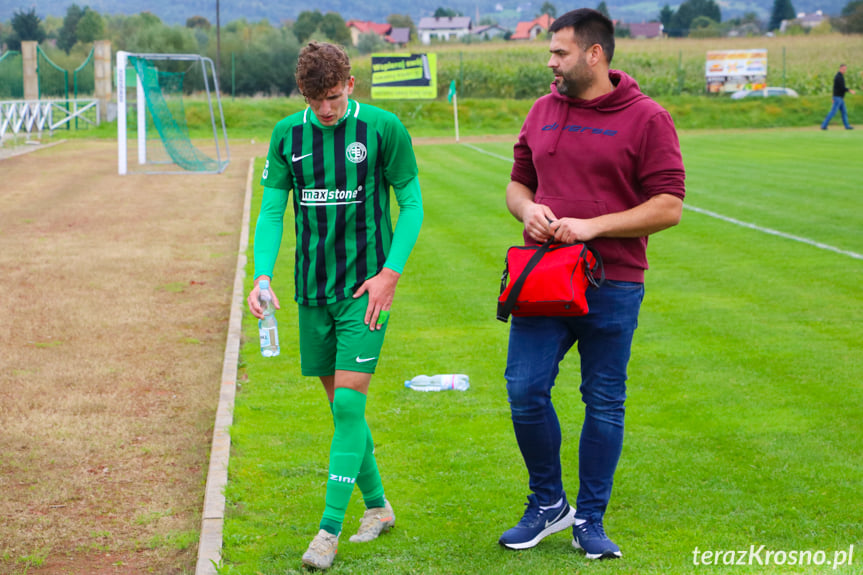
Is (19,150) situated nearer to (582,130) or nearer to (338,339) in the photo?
(338,339)

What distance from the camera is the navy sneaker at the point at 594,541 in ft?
13.4

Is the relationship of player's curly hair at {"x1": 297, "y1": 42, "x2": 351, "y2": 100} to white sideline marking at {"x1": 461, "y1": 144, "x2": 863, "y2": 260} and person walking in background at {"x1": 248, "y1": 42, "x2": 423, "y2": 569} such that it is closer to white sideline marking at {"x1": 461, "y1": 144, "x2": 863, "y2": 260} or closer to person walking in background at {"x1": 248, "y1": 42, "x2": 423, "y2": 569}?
person walking in background at {"x1": 248, "y1": 42, "x2": 423, "y2": 569}

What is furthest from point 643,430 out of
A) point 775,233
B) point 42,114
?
point 42,114

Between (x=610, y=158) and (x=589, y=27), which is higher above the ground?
(x=589, y=27)

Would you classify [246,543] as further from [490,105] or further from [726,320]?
[490,105]

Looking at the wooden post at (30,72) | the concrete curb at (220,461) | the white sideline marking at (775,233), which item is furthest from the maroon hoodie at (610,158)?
the wooden post at (30,72)

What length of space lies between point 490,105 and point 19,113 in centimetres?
1919

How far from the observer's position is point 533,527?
4246 mm

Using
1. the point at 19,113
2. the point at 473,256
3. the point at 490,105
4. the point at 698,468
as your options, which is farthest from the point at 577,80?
the point at 490,105

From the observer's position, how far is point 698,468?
5.30 metres

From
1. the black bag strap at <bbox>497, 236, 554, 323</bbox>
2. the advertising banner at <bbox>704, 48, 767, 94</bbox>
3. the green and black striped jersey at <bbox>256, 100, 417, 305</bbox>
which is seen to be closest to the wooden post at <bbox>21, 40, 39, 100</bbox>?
the advertising banner at <bbox>704, 48, 767, 94</bbox>

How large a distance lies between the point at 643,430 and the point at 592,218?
7.89ft

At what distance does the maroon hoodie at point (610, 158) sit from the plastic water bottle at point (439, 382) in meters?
2.99

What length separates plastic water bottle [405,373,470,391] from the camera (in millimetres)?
6926
